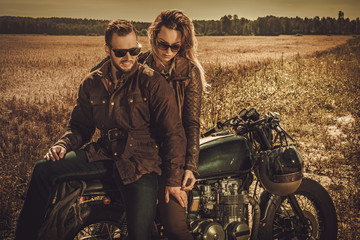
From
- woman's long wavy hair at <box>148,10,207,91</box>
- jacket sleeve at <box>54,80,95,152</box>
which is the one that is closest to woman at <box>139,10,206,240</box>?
woman's long wavy hair at <box>148,10,207,91</box>

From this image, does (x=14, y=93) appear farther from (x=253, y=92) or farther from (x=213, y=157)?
(x=213, y=157)

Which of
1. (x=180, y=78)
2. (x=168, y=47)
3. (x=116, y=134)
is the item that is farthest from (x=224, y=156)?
(x=168, y=47)

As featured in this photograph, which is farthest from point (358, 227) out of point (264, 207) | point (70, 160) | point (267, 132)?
point (70, 160)

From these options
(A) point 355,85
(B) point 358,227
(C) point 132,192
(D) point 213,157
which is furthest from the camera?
(A) point 355,85

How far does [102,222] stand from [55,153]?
66 cm

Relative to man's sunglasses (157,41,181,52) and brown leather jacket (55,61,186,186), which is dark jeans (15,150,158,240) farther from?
man's sunglasses (157,41,181,52)

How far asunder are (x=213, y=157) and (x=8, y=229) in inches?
112

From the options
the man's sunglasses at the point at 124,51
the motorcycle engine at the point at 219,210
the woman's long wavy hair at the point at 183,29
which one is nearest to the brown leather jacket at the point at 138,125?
the man's sunglasses at the point at 124,51

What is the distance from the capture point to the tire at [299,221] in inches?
122

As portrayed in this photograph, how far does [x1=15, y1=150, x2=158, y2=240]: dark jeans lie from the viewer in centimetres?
232

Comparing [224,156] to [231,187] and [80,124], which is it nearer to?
[231,187]

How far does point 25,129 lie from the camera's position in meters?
7.44

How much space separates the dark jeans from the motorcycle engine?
19.7 inches

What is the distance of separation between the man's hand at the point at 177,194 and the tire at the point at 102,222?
0.42m
